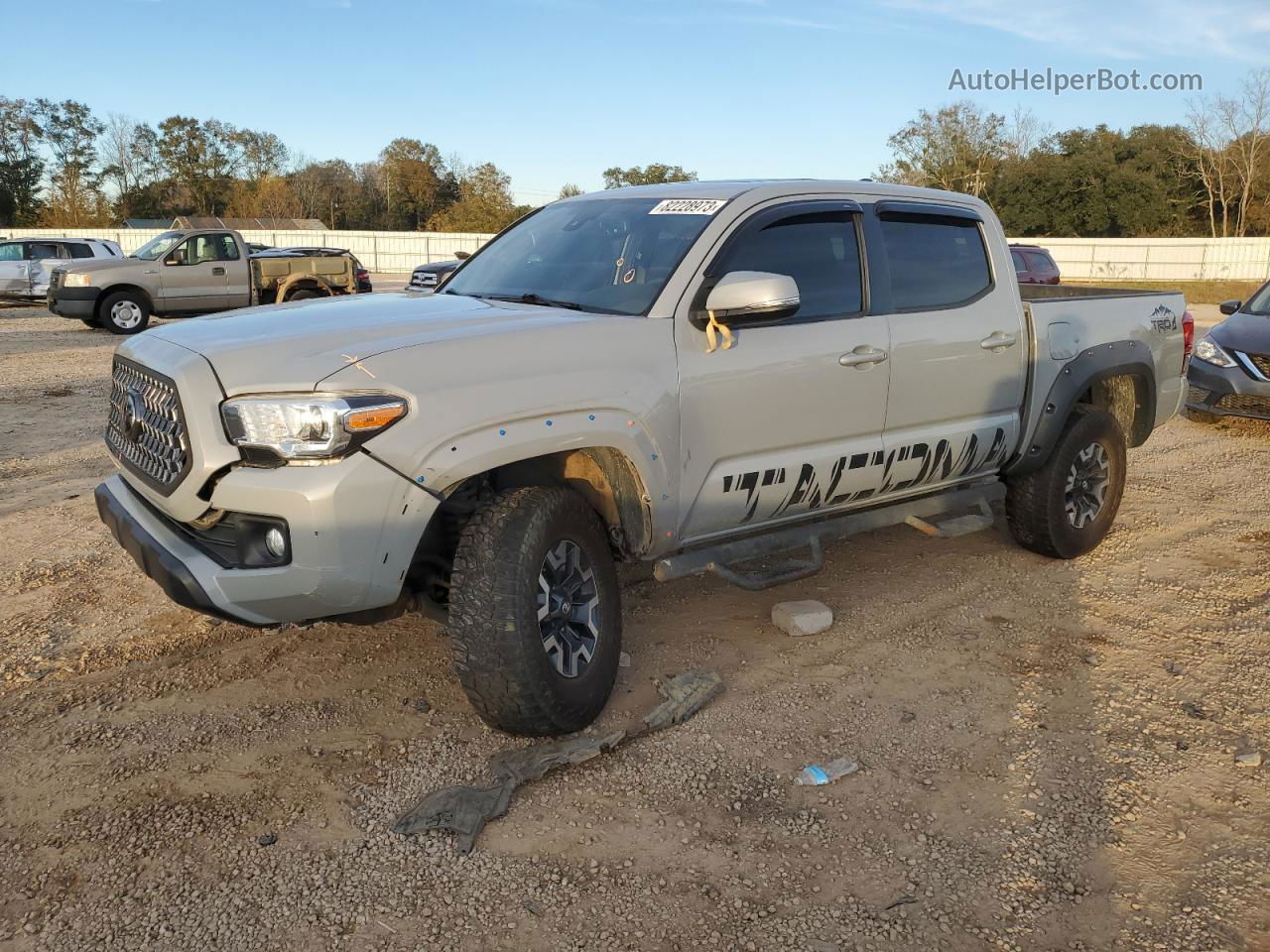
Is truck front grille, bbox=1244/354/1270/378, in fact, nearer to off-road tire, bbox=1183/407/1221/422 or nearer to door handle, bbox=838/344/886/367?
Answer: off-road tire, bbox=1183/407/1221/422

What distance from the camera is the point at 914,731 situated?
3.73 metres

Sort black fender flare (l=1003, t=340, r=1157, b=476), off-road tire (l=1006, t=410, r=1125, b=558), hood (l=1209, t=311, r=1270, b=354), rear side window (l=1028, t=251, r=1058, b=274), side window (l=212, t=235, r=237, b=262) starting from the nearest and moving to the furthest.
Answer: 1. black fender flare (l=1003, t=340, r=1157, b=476)
2. off-road tire (l=1006, t=410, r=1125, b=558)
3. hood (l=1209, t=311, r=1270, b=354)
4. side window (l=212, t=235, r=237, b=262)
5. rear side window (l=1028, t=251, r=1058, b=274)

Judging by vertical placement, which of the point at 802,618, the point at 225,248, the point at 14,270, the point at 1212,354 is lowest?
the point at 802,618

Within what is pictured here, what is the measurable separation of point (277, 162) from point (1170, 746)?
3373 inches

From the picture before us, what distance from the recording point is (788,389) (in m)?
4.05

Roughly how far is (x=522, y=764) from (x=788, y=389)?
5.85ft

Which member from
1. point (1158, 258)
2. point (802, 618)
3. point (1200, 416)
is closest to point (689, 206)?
point (802, 618)

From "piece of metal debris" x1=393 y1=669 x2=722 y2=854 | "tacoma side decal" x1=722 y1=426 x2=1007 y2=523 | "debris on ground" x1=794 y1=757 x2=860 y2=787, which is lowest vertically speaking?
"debris on ground" x1=794 y1=757 x2=860 y2=787

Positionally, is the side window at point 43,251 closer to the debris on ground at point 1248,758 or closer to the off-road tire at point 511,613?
the off-road tire at point 511,613

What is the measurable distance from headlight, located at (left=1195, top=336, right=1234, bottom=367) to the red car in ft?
24.6

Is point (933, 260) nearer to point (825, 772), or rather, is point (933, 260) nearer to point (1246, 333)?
point (825, 772)

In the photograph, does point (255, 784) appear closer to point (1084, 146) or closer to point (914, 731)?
point (914, 731)

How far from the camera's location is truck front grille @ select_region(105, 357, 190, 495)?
10.5ft

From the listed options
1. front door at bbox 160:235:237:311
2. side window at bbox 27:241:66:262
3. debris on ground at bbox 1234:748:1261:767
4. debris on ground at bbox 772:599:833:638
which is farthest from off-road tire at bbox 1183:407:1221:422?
side window at bbox 27:241:66:262
